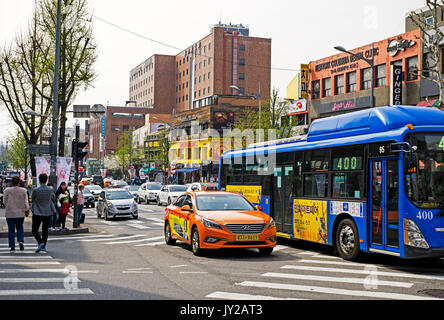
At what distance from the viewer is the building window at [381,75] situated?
41.5 m

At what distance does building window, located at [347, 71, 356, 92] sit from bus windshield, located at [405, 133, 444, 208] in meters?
34.6

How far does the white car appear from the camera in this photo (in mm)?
38219

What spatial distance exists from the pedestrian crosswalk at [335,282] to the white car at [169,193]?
2633 cm

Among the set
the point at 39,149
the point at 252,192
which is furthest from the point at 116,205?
the point at 252,192

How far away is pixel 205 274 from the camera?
33.6 ft

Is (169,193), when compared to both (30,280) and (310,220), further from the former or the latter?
(30,280)

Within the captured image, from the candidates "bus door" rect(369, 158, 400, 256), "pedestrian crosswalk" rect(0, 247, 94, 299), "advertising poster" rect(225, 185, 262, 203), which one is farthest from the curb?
"bus door" rect(369, 158, 400, 256)

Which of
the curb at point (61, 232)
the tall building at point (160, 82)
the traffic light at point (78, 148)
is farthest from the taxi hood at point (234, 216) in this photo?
the tall building at point (160, 82)

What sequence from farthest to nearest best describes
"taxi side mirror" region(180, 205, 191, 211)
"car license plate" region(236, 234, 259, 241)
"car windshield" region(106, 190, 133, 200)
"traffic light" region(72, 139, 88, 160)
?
1. "car windshield" region(106, 190, 133, 200)
2. "traffic light" region(72, 139, 88, 160)
3. "taxi side mirror" region(180, 205, 191, 211)
4. "car license plate" region(236, 234, 259, 241)

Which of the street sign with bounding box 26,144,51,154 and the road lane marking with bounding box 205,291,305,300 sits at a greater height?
the street sign with bounding box 26,144,51,154

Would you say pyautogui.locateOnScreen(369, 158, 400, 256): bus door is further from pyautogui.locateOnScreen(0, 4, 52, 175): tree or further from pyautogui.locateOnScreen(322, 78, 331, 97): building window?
pyautogui.locateOnScreen(322, 78, 331, 97): building window

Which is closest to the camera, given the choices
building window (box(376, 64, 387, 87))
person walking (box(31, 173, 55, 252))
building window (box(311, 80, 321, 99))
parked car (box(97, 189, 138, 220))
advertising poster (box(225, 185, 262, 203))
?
person walking (box(31, 173, 55, 252))

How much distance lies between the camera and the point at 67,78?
29156 mm
